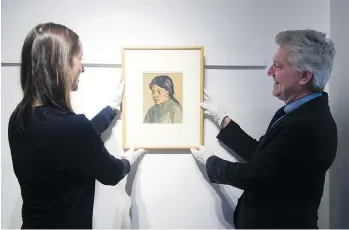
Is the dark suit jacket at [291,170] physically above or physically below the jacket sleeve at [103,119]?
below

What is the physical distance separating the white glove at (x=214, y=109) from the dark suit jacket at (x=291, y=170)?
31 cm

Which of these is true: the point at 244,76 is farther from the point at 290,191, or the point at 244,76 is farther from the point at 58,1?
the point at 58,1

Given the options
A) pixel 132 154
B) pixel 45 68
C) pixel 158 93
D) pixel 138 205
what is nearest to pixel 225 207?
pixel 138 205

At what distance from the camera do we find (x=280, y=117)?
1.29m

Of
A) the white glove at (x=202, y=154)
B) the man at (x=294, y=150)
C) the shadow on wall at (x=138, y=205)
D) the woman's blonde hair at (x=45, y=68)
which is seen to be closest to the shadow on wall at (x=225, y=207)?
the shadow on wall at (x=138, y=205)

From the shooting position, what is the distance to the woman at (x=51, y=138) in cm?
106

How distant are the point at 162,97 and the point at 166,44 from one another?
241mm

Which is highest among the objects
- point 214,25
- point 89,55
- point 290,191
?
point 214,25

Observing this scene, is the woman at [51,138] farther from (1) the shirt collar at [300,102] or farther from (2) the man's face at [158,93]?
(1) the shirt collar at [300,102]

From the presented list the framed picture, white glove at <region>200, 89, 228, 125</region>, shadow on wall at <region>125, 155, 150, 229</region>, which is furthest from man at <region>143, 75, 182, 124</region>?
shadow on wall at <region>125, 155, 150, 229</region>

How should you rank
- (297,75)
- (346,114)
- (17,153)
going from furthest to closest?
(346,114)
(297,75)
(17,153)

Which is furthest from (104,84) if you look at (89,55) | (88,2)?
(88,2)

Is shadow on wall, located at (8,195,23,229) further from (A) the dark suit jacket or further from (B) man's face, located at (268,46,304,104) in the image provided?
(B) man's face, located at (268,46,304,104)

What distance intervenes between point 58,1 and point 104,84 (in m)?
0.42
